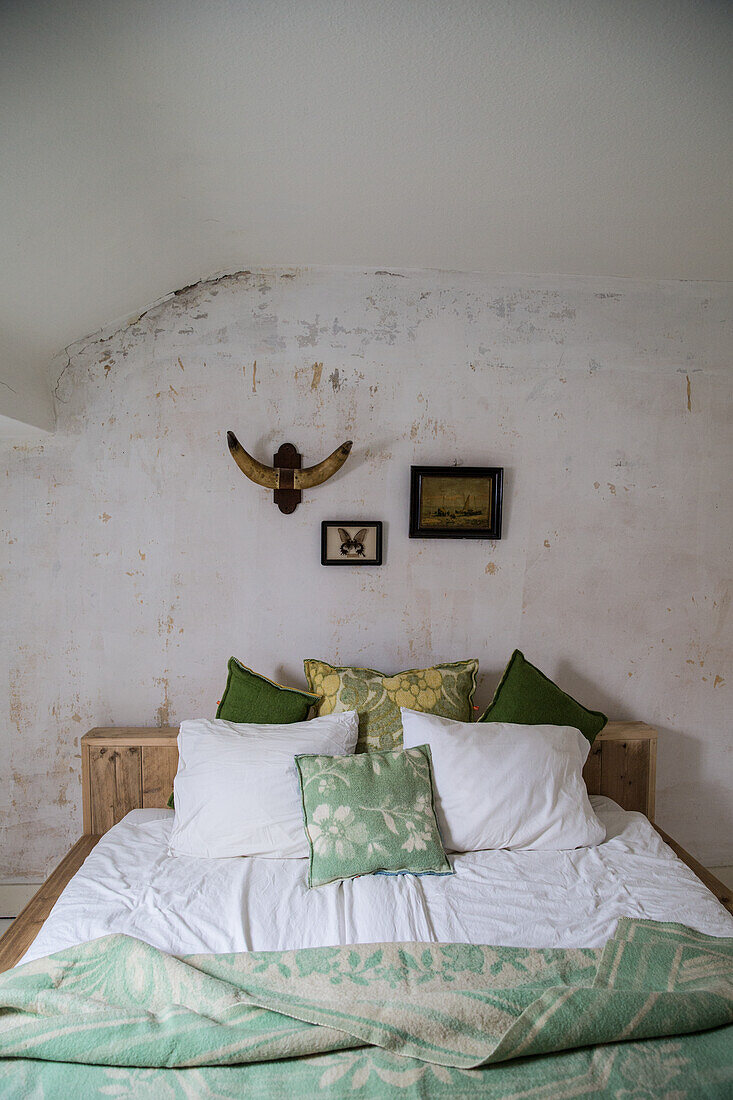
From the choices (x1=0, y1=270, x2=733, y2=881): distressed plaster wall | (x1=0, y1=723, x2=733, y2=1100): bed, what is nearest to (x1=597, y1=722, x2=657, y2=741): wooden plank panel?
(x1=0, y1=270, x2=733, y2=881): distressed plaster wall

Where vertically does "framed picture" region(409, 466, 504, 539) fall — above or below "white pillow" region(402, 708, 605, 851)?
above

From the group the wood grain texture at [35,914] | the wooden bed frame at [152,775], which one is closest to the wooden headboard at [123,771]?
the wooden bed frame at [152,775]

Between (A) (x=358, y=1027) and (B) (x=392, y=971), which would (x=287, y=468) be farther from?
(A) (x=358, y=1027)

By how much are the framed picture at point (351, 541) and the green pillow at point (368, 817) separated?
2.59ft

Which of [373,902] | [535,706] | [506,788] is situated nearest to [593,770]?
[535,706]

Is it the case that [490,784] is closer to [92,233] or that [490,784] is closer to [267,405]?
[267,405]

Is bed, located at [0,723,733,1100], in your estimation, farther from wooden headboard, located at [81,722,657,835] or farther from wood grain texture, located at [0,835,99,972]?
wooden headboard, located at [81,722,657,835]

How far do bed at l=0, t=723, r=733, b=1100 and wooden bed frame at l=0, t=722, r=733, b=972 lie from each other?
13cm

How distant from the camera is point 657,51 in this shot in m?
1.36

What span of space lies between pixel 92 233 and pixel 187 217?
0.30 m

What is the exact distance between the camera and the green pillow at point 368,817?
188cm

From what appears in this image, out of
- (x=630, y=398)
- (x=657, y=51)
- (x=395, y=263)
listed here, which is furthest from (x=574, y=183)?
(x=630, y=398)

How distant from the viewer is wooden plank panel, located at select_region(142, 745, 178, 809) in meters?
2.43

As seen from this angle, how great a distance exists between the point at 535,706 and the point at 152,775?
1408mm
